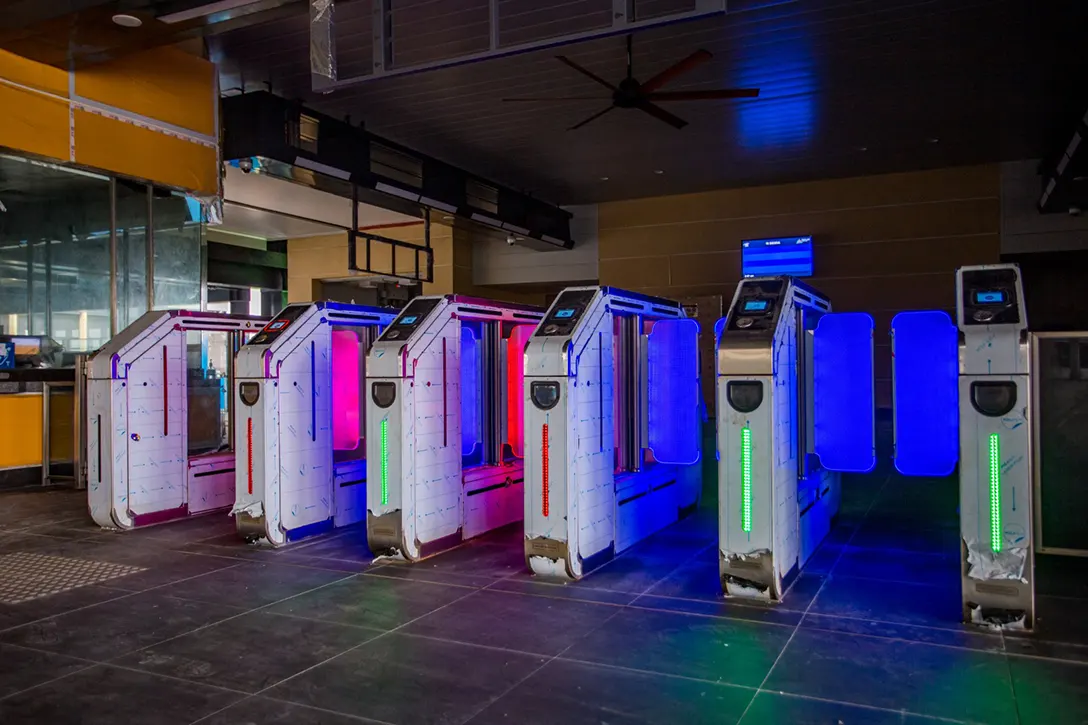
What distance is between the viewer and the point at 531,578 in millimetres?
5031

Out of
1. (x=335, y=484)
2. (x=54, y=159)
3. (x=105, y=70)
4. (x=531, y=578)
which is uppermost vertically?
(x=105, y=70)

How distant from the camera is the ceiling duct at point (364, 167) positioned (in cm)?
680

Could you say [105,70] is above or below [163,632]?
above

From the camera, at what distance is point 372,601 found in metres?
4.54

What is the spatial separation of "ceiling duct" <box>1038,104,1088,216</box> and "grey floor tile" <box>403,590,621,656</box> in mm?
5634

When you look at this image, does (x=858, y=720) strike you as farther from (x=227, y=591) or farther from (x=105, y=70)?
(x=105, y=70)

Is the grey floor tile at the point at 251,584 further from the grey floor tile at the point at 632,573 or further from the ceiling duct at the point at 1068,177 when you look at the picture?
the ceiling duct at the point at 1068,177

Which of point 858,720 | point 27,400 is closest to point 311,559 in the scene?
point 858,720

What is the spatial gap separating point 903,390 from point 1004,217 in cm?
525

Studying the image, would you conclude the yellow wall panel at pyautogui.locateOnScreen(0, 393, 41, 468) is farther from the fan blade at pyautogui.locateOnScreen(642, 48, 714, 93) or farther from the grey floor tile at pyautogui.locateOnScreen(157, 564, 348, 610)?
the fan blade at pyautogui.locateOnScreen(642, 48, 714, 93)

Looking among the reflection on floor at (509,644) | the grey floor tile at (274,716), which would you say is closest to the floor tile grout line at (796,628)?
the reflection on floor at (509,644)

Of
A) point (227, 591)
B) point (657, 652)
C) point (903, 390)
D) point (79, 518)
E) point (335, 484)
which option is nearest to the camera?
point (657, 652)

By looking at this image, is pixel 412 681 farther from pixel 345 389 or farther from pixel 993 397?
pixel 345 389

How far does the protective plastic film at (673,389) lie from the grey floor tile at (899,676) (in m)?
2.28
